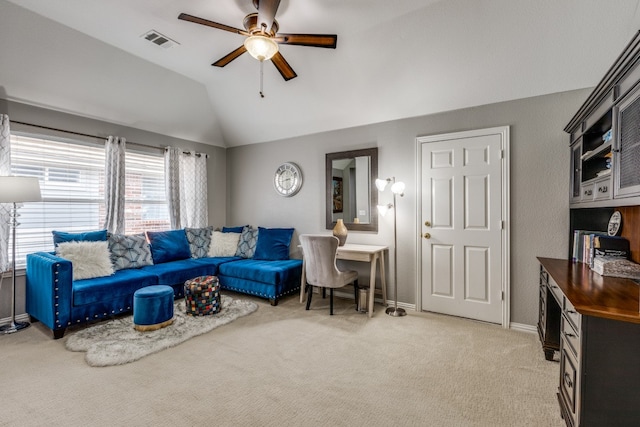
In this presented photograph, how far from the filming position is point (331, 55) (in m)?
3.39

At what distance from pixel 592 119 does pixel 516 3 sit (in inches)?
44.3

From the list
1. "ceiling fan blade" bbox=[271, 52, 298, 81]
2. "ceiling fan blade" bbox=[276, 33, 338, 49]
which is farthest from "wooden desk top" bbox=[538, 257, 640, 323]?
"ceiling fan blade" bbox=[271, 52, 298, 81]

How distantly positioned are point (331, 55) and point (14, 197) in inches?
136

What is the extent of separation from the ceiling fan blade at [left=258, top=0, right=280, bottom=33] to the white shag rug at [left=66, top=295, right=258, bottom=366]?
→ 2767 mm

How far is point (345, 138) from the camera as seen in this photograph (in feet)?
14.3

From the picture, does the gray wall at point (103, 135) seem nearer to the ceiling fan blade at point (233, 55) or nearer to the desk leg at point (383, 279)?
the ceiling fan blade at point (233, 55)

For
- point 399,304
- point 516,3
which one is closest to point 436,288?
point 399,304

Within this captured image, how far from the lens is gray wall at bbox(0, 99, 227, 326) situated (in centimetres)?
331

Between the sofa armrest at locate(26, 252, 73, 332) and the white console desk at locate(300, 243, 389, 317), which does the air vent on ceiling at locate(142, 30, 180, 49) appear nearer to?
the sofa armrest at locate(26, 252, 73, 332)

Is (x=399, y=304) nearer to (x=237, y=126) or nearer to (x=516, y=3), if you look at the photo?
(x=516, y=3)

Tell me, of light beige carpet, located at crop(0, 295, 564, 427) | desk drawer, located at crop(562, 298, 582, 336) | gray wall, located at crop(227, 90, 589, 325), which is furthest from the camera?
gray wall, located at crop(227, 90, 589, 325)

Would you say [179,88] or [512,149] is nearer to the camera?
[512,149]

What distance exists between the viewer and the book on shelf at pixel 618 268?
1.97m

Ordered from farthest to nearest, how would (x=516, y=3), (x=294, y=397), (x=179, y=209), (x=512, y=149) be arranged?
(x=179, y=209) → (x=512, y=149) → (x=516, y=3) → (x=294, y=397)
